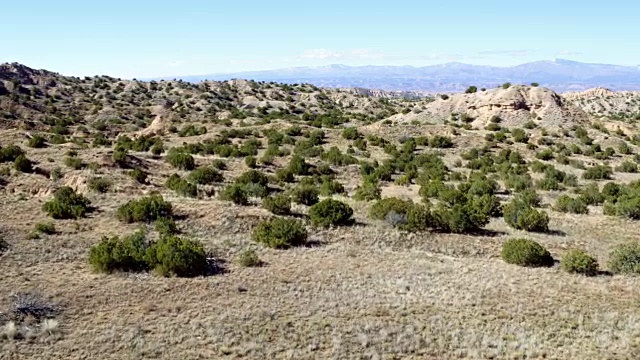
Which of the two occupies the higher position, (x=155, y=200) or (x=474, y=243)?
(x=155, y=200)

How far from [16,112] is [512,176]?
63050 mm

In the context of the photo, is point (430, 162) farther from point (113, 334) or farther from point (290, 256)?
point (113, 334)

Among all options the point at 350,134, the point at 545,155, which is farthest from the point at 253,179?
the point at 545,155

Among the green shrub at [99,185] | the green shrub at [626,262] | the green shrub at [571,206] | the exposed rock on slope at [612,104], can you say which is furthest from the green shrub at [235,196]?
the exposed rock on slope at [612,104]

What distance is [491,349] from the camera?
13430 millimetres

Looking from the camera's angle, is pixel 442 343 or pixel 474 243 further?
pixel 474 243

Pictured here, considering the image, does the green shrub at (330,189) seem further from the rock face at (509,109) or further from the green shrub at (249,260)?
the rock face at (509,109)

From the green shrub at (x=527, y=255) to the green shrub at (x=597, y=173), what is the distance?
23064 mm

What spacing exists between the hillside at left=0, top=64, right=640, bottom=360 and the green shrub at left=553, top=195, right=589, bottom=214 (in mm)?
76

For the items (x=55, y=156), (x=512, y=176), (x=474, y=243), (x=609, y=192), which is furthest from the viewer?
(x=512, y=176)

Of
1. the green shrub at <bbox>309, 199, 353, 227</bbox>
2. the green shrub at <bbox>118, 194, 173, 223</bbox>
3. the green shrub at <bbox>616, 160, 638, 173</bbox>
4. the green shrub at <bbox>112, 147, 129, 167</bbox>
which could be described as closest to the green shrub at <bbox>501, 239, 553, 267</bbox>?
the green shrub at <bbox>309, 199, 353, 227</bbox>

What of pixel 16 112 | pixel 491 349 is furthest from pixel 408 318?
pixel 16 112

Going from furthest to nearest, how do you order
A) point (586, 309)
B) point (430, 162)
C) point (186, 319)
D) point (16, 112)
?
1. point (16, 112)
2. point (430, 162)
3. point (586, 309)
4. point (186, 319)

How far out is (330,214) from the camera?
2520 centimetres
